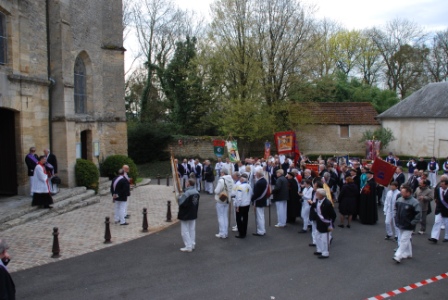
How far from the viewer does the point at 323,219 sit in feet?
30.3

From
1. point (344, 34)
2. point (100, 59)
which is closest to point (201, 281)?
point (100, 59)

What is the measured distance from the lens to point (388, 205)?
1045cm

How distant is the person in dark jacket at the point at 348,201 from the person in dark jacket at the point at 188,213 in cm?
488

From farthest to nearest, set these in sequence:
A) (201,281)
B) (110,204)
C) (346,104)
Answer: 1. (346,104)
2. (110,204)
3. (201,281)

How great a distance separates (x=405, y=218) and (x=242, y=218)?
13.3ft

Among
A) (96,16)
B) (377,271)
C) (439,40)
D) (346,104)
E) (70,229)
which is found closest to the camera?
(377,271)

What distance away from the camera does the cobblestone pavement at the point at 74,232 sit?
948cm

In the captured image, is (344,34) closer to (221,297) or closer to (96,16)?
(96,16)

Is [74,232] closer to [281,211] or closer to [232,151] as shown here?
[281,211]

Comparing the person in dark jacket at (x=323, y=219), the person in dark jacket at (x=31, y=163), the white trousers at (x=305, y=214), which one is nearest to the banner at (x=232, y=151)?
the white trousers at (x=305, y=214)

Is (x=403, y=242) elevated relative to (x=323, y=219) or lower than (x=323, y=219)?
lower

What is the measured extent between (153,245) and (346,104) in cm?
2889

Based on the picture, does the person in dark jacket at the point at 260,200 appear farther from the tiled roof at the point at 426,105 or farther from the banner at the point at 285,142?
the tiled roof at the point at 426,105

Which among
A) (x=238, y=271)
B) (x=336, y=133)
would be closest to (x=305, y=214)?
(x=238, y=271)
